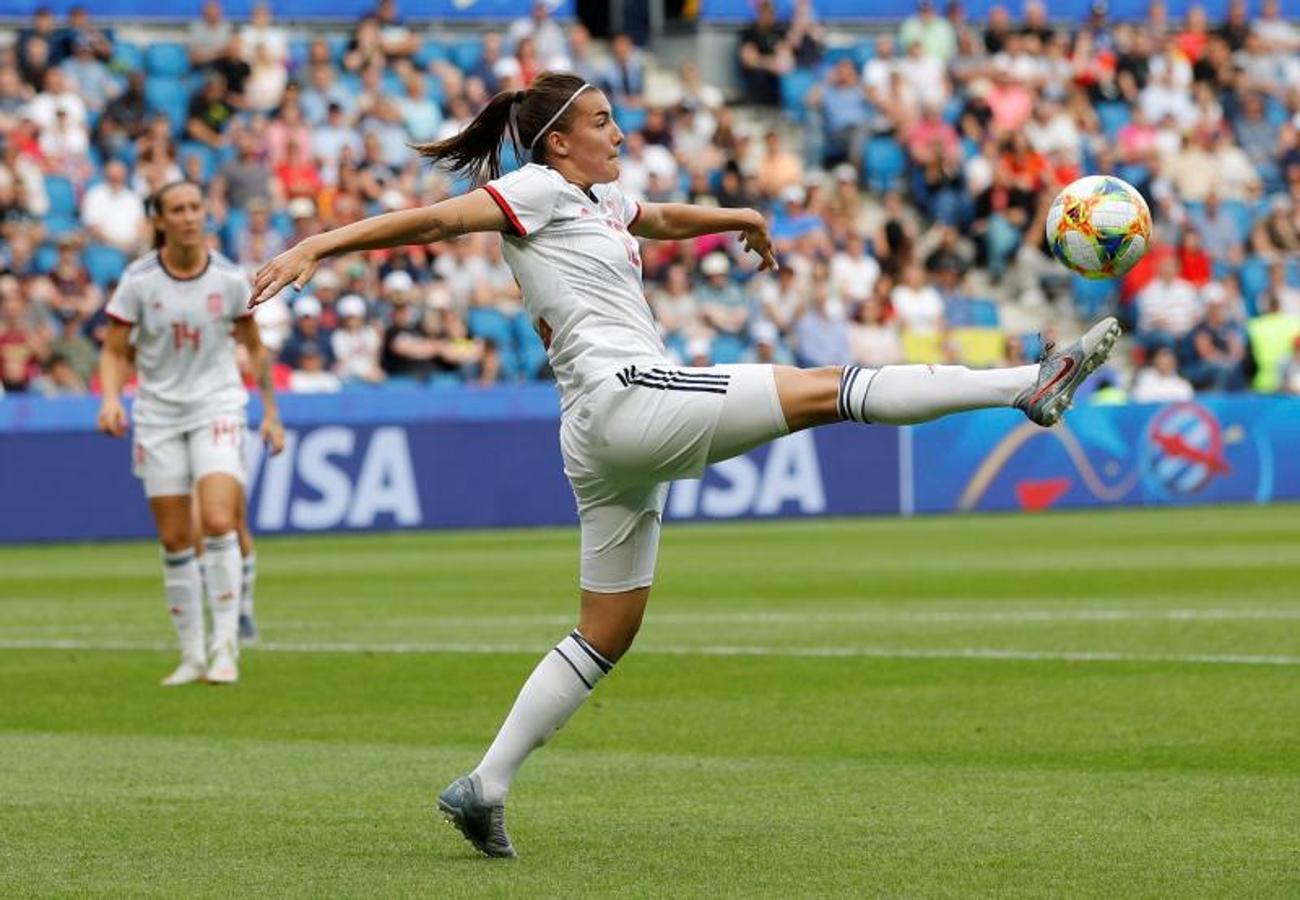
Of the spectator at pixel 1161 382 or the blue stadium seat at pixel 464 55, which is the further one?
the blue stadium seat at pixel 464 55

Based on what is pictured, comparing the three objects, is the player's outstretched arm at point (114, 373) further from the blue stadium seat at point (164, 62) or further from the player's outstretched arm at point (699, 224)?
the blue stadium seat at point (164, 62)

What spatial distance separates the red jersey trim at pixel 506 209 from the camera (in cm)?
721

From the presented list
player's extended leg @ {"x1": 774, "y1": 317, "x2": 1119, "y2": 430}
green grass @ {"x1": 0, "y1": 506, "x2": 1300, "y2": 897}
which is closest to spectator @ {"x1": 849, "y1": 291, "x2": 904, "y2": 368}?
green grass @ {"x1": 0, "y1": 506, "x2": 1300, "y2": 897}

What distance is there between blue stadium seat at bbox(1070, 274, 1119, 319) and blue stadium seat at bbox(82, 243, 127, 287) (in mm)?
11917

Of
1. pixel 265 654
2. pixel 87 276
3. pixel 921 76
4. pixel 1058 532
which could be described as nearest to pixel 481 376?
pixel 87 276

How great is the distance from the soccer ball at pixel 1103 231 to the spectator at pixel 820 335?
781 inches

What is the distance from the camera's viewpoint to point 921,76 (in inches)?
1305

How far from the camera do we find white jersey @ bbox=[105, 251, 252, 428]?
1289cm

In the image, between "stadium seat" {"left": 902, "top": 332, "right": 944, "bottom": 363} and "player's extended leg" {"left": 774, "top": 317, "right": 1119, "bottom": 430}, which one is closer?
"player's extended leg" {"left": 774, "top": 317, "right": 1119, "bottom": 430}

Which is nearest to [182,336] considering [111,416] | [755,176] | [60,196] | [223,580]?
[111,416]

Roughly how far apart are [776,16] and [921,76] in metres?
2.37

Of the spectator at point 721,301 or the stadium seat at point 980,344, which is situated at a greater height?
the spectator at point 721,301

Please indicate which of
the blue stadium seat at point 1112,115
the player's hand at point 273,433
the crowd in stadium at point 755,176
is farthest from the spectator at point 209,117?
the player's hand at point 273,433

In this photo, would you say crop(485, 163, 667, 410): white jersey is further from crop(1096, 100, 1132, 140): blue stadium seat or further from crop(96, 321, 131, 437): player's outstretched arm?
crop(1096, 100, 1132, 140): blue stadium seat
